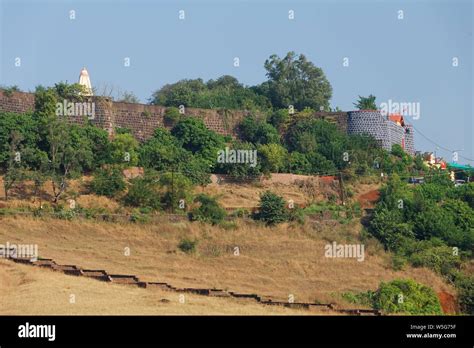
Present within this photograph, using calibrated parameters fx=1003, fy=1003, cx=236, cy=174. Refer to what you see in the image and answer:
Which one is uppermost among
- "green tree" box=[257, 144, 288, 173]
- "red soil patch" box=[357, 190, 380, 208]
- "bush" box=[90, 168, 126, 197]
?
"green tree" box=[257, 144, 288, 173]

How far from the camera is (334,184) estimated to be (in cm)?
3375

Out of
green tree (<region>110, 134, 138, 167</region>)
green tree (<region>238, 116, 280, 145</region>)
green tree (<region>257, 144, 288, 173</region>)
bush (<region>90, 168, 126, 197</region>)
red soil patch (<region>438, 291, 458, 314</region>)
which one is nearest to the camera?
red soil patch (<region>438, 291, 458, 314</region>)

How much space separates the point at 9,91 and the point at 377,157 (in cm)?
1301

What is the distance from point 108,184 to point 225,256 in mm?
→ 5208

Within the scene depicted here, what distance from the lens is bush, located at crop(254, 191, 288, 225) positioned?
97.1 feet

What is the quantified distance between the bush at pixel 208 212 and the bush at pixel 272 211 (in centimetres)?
117

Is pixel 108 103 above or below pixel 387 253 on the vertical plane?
above

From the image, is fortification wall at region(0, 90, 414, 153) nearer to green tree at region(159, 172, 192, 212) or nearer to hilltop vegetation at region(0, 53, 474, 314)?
hilltop vegetation at region(0, 53, 474, 314)

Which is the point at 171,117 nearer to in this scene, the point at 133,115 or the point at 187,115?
the point at 187,115

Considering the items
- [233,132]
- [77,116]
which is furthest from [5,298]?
[233,132]

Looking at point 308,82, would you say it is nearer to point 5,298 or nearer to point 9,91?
point 9,91

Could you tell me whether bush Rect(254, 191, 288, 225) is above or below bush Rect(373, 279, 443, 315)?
above

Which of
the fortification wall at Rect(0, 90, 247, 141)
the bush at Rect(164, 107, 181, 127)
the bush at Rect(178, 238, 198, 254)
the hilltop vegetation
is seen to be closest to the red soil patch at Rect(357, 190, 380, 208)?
the hilltop vegetation

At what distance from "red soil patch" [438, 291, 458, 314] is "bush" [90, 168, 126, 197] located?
10151 millimetres
